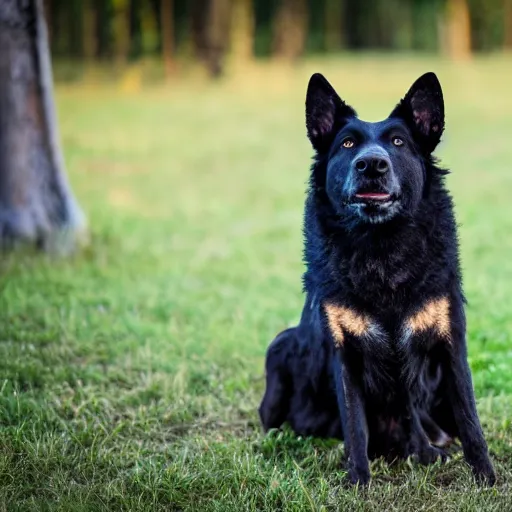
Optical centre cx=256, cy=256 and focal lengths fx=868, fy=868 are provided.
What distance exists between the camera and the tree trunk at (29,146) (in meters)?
9.28

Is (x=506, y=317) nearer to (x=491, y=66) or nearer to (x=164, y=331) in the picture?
(x=164, y=331)

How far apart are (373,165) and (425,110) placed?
0.54 meters

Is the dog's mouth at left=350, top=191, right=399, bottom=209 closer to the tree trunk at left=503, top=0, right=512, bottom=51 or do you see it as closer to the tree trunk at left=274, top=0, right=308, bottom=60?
the tree trunk at left=274, top=0, right=308, bottom=60

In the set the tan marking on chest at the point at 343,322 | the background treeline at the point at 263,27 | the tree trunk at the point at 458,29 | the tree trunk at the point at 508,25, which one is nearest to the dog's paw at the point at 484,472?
the tan marking on chest at the point at 343,322

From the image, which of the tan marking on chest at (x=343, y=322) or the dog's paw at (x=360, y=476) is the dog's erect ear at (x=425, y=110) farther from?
the dog's paw at (x=360, y=476)

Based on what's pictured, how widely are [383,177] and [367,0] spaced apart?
41.9 meters

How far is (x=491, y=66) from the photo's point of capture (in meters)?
30.8

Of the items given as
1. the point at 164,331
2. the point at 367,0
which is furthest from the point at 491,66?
the point at 164,331

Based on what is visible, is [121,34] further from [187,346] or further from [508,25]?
[187,346]

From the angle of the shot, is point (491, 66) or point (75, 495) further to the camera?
point (491, 66)

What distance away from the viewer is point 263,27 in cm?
3844

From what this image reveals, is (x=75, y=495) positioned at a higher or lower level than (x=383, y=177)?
lower

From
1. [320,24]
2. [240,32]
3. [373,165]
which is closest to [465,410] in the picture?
[373,165]

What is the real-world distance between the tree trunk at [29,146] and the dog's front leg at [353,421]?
5.72 m
